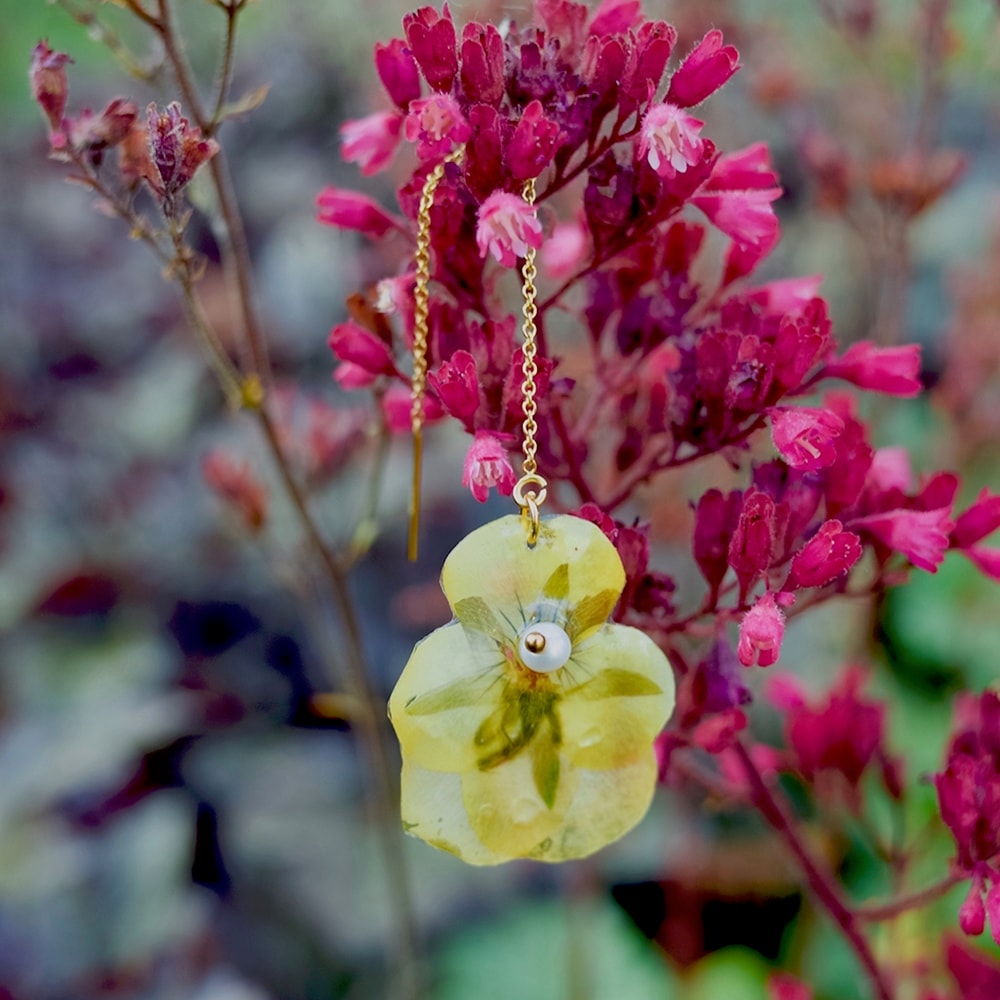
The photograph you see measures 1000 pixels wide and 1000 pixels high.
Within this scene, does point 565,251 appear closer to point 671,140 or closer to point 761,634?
point 671,140

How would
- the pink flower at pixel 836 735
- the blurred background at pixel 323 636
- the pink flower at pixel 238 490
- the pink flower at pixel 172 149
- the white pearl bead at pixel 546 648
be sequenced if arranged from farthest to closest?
1. the blurred background at pixel 323 636
2. the pink flower at pixel 238 490
3. the pink flower at pixel 836 735
4. the pink flower at pixel 172 149
5. the white pearl bead at pixel 546 648

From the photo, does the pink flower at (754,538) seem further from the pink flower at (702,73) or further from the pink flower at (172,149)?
the pink flower at (172,149)

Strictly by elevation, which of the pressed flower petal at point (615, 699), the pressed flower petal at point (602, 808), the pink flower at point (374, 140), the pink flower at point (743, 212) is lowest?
the pressed flower petal at point (602, 808)

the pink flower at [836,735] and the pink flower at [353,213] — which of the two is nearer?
the pink flower at [353,213]

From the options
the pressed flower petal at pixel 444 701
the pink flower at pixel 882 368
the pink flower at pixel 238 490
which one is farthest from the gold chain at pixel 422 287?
the pink flower at pixel 238 490

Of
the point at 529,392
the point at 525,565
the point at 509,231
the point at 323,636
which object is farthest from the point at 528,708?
the point at 323,636

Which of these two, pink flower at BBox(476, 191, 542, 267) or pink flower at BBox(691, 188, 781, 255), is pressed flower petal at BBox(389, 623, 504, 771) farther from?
pink flower at BBox(691, 188, 781, 255)
